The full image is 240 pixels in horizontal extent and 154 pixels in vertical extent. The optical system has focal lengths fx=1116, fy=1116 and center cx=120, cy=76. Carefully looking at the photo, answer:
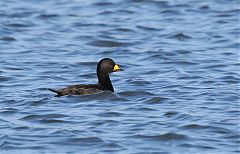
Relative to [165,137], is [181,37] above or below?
below

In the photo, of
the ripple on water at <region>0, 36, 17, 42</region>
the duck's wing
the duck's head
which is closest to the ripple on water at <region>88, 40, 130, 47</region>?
the ripple on water at <region>0, 36, 17, 42</region>

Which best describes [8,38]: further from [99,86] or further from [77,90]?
[77,90]

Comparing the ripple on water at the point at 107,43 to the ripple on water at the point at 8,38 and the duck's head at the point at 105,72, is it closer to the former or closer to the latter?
the ripple on water at the point at 8,38

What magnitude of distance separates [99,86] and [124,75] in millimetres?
2305

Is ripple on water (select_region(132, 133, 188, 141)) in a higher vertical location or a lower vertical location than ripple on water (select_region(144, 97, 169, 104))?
higher

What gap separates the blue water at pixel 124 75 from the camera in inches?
545

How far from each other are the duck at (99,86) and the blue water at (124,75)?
0.38 feet

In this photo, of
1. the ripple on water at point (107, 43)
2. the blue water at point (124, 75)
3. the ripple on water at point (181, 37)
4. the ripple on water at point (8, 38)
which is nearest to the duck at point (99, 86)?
the blue water at point (124, 75)

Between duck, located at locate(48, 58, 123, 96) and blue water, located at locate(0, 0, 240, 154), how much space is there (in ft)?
0.38

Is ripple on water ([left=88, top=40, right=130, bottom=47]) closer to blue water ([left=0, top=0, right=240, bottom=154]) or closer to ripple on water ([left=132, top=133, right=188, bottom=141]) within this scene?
blue water ([left=0, top=0, right=240, bottom=154])

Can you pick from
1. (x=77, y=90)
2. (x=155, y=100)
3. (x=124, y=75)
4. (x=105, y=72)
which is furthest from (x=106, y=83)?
(x=124, y=75)

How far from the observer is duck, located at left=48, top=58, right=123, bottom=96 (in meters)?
16.4

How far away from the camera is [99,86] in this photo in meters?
16.9

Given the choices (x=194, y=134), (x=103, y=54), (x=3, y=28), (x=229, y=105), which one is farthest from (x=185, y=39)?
(x=194, y=134)
